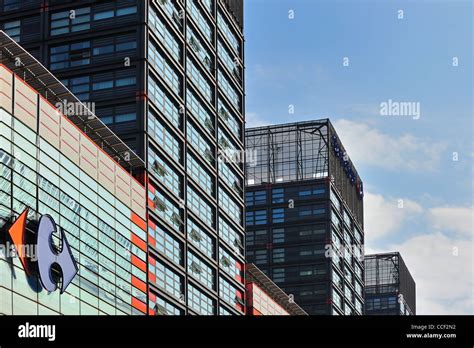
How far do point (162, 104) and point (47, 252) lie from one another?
41.4 metres

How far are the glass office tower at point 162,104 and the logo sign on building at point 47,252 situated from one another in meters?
23.4

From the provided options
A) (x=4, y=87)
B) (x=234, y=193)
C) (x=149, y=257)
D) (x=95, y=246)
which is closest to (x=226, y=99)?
(x=234, y=193)

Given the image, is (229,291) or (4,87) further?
(229,291)

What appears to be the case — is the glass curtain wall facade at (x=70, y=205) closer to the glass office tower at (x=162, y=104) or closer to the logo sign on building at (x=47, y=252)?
the logo sign on building at (x=47, y=252)

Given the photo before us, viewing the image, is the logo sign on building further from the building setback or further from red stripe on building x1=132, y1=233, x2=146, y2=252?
the building setback

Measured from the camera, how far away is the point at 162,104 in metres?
115

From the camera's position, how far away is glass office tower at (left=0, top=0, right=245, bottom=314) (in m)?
110

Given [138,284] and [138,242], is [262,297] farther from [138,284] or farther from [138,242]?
[138,284]

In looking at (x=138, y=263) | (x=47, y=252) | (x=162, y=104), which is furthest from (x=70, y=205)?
(x=162, y=104)

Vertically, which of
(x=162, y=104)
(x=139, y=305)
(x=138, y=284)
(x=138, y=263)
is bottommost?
(x=139, y=305)

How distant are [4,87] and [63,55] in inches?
1591

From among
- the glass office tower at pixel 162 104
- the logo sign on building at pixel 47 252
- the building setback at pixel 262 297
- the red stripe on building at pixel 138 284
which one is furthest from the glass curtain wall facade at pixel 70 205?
the building setback at pixel 262 297

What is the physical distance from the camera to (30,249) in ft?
242

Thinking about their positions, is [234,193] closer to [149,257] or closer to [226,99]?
[226,99]
